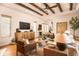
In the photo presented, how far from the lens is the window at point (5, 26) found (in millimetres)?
1815

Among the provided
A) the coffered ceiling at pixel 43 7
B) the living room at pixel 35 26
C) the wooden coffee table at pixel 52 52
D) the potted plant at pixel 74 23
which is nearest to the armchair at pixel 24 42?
the living room at pixel 35 26

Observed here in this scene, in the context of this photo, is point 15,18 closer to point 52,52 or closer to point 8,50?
point 8,50

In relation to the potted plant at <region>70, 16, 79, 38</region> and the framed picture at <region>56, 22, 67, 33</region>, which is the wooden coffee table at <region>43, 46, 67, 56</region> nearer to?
the framed picture at <region>56, 22, 67, 33</region>

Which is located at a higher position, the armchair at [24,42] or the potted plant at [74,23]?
the potted plant at [74,23]

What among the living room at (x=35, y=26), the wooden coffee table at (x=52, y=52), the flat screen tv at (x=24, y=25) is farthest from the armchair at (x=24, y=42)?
the wooden coffee table at (x=52, y=52)

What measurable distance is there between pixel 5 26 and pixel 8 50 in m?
0.46

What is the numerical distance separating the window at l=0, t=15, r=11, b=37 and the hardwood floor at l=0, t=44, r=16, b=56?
0.76 ft

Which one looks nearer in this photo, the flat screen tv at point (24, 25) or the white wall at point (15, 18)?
the white wall at point (15, 18)

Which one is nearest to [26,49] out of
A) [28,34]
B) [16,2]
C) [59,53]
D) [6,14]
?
[28,34]

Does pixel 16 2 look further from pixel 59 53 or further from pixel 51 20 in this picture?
pixel 59 53

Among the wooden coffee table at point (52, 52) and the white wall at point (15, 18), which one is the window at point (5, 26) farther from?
the wooden coffee table at point (52, 52)

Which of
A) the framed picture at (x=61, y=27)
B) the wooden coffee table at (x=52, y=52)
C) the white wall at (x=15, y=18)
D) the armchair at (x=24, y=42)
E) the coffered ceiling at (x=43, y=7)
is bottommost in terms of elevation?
the wooden coffee table at (x=52, y=52)

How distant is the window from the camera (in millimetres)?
1815

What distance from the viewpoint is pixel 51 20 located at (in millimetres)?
1948
